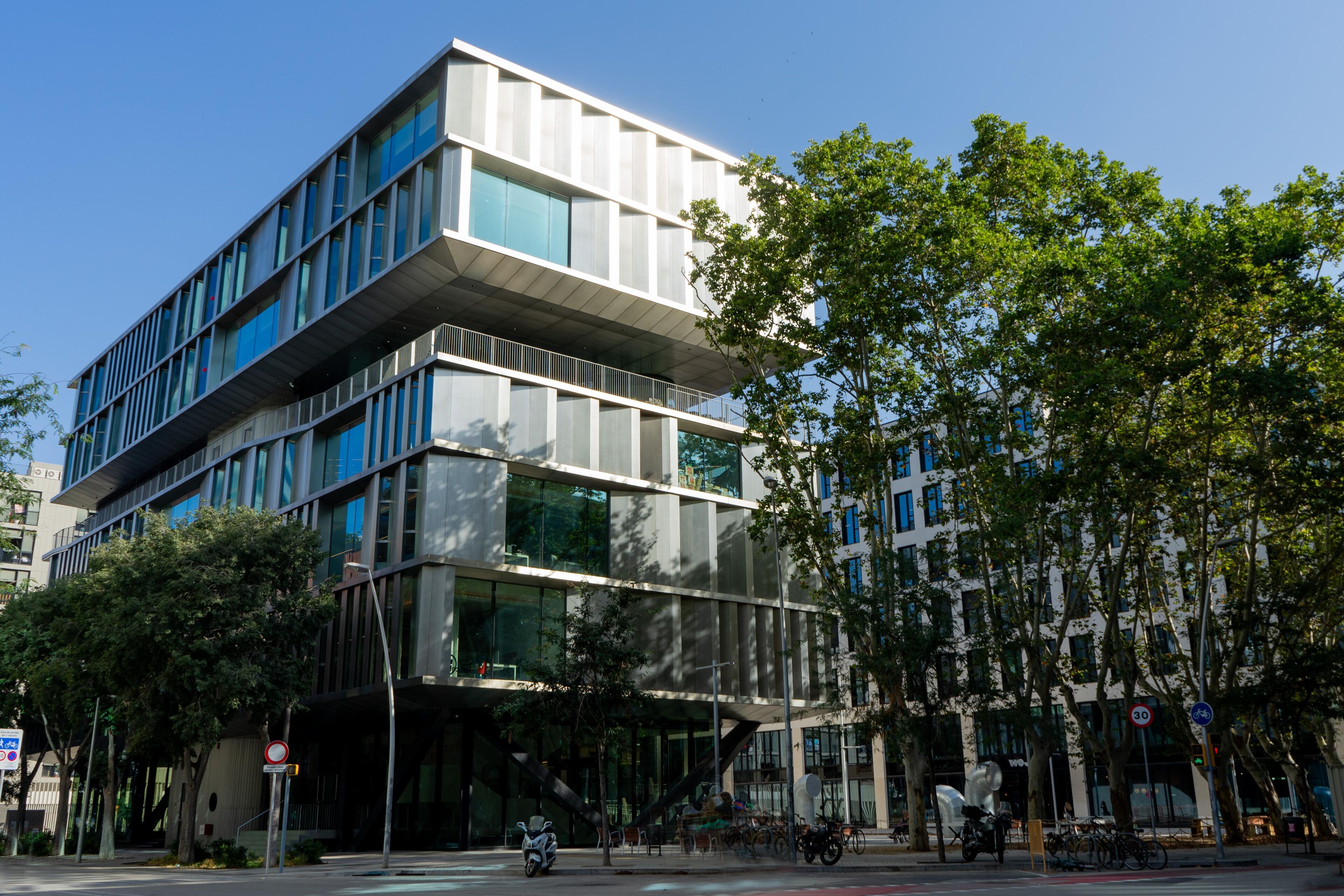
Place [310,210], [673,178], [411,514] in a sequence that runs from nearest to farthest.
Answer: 1. [411,514]
2. [673,178]
3. [310,210]

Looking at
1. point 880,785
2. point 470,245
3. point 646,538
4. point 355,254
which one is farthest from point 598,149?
point 880,785

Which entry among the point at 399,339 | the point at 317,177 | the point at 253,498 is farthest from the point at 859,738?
the point at 317,177

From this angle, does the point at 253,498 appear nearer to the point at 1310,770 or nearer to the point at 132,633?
the point at 132,633

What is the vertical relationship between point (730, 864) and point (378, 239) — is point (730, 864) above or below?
below

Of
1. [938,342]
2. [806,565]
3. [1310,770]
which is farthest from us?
[1310,770]

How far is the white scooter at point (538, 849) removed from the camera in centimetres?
2352

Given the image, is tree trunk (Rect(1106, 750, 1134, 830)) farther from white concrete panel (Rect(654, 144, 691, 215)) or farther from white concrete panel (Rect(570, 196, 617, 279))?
white concrete panel (Rect(654, 144, 691, 215))

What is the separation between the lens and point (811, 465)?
32375 millimetres

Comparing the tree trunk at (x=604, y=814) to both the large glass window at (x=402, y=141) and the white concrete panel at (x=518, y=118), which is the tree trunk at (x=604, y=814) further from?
the large glass window at (x=402, y=141)

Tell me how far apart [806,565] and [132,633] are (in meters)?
19.8

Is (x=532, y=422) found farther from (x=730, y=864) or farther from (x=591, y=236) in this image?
(x=730, y=864)

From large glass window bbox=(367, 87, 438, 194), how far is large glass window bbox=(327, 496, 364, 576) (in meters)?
12.0

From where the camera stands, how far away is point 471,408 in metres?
36.4

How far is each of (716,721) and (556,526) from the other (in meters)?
8.74
